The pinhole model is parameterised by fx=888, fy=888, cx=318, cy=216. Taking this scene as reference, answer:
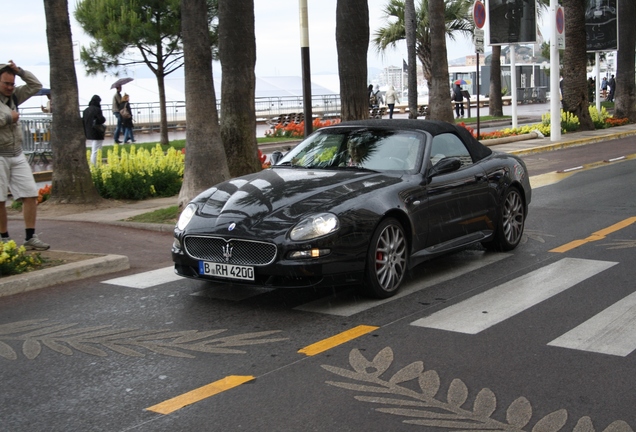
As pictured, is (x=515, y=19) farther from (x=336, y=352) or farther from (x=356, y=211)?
(x=336, y=352)

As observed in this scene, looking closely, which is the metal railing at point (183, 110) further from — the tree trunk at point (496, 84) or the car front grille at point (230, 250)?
the car front grille at point (230, 250)

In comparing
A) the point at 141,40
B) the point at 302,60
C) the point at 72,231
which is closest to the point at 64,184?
the point at 72,231

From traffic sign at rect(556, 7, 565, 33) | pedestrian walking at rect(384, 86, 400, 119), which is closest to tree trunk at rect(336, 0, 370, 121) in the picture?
traffic sign at rect(556, 7, 565, 33)

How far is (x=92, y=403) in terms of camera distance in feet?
17.1

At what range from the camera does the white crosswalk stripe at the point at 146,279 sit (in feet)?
28.0

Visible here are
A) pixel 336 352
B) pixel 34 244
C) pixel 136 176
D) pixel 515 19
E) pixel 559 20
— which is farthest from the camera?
pixel 515 19

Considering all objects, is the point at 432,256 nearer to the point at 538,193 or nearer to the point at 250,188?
the point at 250,188

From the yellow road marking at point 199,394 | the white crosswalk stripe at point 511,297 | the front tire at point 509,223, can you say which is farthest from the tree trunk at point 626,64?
the yellow road marking at point 199,394

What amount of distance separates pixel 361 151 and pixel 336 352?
2966 mm

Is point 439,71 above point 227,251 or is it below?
above

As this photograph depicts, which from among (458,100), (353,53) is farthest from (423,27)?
(353,53)

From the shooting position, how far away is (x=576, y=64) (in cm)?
2969

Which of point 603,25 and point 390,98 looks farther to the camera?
point 390,98

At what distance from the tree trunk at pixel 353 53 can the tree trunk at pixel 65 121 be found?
215 inches
